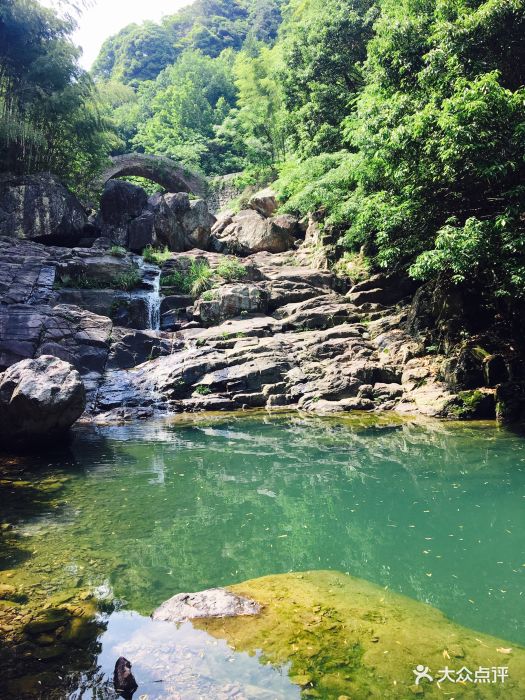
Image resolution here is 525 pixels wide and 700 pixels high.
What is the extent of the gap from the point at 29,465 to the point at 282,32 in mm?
44402

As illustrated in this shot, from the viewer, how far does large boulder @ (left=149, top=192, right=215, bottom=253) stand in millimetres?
23500

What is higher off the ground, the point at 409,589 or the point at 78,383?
the point at 78,383

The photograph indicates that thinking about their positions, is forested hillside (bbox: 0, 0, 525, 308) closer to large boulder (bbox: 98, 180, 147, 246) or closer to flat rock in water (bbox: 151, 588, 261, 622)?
large boulder (bbox: 98, 180, 147, 246)

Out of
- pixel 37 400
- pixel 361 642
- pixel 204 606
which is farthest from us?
pixel 37 400

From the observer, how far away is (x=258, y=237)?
23.4 m

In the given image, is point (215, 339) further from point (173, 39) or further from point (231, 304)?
point (173, 39)

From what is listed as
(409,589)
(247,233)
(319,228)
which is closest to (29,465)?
(409,589)

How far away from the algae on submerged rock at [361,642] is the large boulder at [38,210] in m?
20.8

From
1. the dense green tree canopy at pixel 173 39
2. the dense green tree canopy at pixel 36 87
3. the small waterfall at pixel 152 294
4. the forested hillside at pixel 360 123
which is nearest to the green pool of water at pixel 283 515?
the forested hillside at pixel 360 123

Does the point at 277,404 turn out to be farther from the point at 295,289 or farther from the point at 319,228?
the point at 319,228

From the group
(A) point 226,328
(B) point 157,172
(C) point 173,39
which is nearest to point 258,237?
(A) point 226,328

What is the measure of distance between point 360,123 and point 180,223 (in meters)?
12.0

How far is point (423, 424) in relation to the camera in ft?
35.6

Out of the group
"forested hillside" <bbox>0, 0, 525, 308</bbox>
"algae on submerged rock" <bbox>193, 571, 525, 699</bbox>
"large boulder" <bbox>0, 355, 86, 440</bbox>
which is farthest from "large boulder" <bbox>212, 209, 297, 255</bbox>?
"algae on submerged rock" <bbox>193, 571, 525, 699</bbox>
